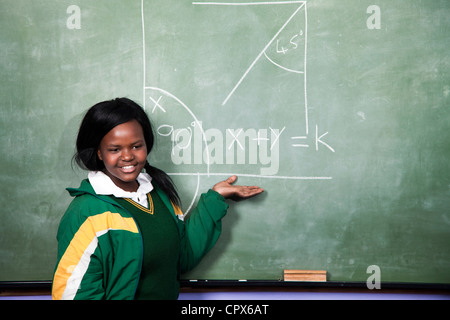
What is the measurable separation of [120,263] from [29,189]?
539 mm

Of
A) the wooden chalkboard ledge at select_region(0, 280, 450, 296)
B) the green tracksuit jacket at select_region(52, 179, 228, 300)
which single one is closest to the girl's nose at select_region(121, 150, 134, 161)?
the green tracksuit jacket at select_region(52, 179, 228, 300)

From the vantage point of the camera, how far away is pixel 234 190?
1.32 m

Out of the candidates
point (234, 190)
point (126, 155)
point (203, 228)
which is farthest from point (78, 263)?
point (234, 190)

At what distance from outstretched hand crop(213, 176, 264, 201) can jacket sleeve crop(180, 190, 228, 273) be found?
0.10ft

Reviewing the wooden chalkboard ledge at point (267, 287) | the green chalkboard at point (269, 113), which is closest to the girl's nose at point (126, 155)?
the green chalkboard at point (269, 113)

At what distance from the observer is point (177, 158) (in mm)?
1357


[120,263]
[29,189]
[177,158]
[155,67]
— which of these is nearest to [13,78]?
[29,189]

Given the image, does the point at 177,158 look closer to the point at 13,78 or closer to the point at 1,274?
the point at 13,78

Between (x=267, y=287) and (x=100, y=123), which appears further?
(x=267, y=287)

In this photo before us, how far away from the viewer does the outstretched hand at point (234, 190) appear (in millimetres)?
1316

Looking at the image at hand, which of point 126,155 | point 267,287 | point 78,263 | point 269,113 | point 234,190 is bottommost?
point 267,287

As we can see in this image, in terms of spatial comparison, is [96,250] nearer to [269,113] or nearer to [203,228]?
[203,228]

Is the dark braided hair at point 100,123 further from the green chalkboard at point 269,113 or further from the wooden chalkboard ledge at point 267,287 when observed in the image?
the wooden chalkboard ledge at point 267,287

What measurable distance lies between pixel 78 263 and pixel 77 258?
0.05 ft
